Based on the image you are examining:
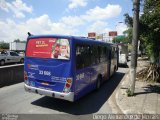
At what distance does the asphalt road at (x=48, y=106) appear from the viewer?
7.42 metres

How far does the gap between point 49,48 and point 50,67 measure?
75cm

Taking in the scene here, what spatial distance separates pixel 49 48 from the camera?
→ 800 centimetres

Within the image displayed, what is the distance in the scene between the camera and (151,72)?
15.0 m

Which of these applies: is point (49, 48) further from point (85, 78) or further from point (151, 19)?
point (151, 19)

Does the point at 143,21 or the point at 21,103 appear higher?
the point at 143,21

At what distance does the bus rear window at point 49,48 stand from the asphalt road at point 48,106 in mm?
2035

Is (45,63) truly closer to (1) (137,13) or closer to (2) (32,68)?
(2) (32,68)

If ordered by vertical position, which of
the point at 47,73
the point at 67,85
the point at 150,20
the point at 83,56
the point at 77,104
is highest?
the point at 150,20

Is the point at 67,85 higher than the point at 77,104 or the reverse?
higher

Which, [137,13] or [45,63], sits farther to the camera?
[137,13]

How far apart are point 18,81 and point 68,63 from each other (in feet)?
22.0

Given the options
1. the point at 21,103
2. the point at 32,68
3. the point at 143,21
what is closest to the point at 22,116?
the point at 21,103

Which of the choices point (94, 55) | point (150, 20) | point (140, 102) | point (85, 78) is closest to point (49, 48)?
point (85, 78)

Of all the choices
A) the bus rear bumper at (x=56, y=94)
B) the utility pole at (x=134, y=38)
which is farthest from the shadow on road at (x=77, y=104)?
the utility pole at (x=134, y=38)
